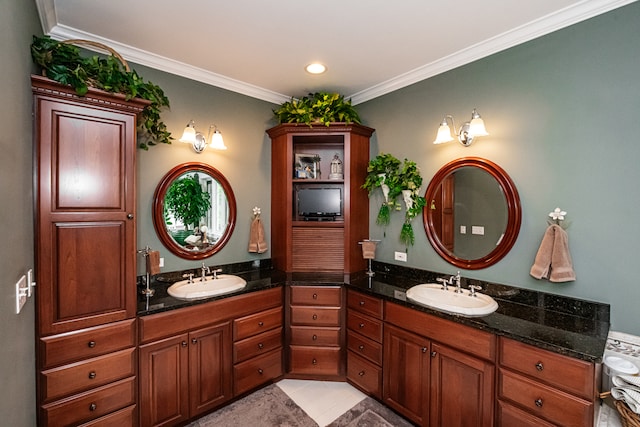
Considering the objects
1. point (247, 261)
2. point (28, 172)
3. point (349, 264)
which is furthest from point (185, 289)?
point (349, 264)

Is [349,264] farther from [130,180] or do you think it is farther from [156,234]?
[130,180]

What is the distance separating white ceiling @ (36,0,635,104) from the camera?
5.82ft

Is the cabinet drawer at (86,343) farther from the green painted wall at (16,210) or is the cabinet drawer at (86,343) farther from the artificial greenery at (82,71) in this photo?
the artificial greenery at (82,71)

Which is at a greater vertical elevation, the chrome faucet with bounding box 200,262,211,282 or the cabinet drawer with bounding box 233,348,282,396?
the chrome faucet with bounding box 200,262,211,282

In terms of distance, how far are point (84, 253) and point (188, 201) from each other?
98cm

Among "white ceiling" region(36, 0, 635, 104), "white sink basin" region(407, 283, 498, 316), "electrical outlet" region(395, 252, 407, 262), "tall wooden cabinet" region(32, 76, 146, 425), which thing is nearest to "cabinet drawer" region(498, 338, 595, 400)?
"white sink basin" region(407, 283, 498, 316)

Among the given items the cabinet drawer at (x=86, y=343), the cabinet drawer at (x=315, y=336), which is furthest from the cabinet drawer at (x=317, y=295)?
the cabinet drawer at (x=86, y=343)

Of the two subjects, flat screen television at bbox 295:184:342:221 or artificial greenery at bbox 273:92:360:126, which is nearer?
artificial greenery at bbox 273:92:360:126

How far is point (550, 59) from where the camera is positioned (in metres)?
1.93

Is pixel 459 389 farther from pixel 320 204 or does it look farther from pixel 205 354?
pixel 320 204

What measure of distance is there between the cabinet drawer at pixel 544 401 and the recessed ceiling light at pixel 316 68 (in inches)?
96.4

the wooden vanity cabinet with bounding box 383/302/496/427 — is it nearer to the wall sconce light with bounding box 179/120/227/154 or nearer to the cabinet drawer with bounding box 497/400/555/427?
the cabinet drawer with bounding box 497/400/555/427

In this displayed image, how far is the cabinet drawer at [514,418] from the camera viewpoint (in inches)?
59.5

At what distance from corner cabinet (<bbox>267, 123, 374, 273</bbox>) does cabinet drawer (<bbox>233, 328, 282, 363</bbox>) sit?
0.62 m
